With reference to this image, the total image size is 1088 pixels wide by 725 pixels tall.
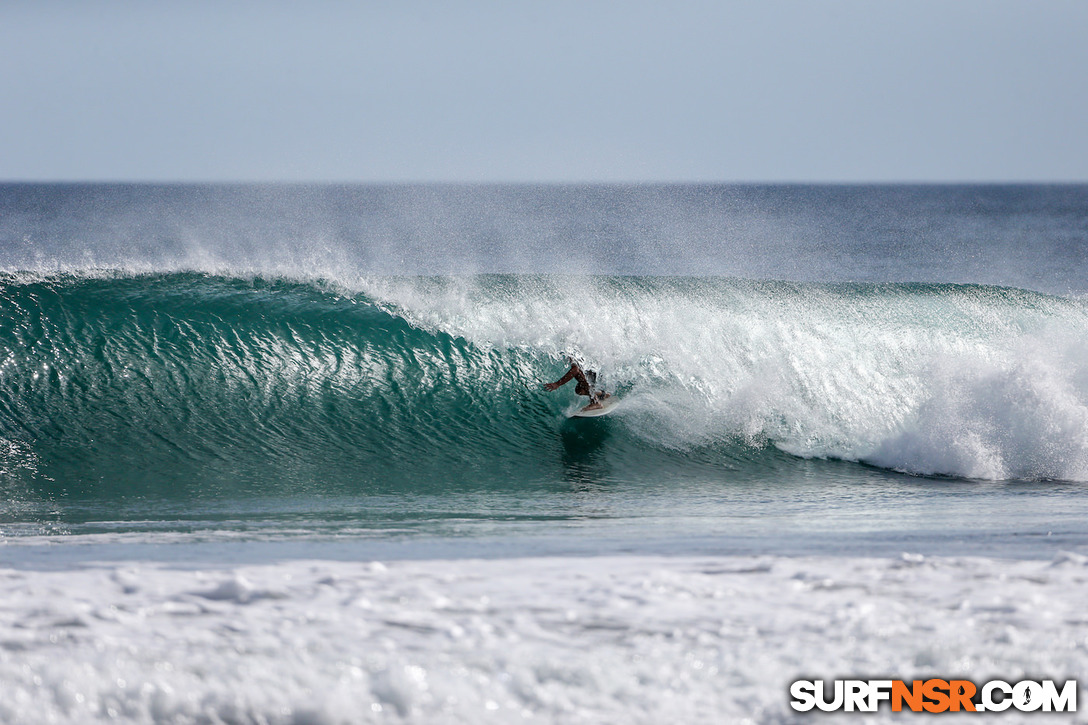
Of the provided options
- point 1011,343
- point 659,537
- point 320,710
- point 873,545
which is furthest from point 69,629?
point 1011,343

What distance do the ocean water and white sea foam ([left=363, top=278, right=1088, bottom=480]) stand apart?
4 centimetres

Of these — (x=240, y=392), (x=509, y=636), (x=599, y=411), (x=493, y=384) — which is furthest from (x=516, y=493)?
→ (x=509, y=636)

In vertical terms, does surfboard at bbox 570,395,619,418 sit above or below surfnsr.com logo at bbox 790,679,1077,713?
above

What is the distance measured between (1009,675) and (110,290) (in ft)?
34.7

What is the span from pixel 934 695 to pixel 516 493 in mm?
4453

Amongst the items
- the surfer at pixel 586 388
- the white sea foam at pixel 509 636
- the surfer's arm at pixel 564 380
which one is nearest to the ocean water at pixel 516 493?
the white sea foam at pixel 509 636

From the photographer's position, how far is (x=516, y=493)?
24.5 feet

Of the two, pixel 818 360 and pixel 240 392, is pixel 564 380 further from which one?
pixel 240 392

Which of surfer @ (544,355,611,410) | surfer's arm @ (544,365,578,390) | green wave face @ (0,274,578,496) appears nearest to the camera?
green wave face @ (0,274,578,496)

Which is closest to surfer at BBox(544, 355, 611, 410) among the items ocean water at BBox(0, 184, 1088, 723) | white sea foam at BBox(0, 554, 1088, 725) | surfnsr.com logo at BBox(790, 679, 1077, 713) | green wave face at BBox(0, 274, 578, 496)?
ocean water at BBox(0, 184, 1088, 723)

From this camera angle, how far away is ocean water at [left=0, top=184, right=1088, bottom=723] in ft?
11.5

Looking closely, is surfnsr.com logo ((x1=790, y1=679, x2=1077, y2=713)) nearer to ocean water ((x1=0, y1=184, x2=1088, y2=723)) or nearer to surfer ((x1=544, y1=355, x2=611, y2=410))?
ocean water ((x1=0, y1=184, x2=1088, y2=723))

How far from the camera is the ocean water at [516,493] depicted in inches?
138

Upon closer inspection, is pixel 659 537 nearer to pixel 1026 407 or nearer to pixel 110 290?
pixel 1026 407
